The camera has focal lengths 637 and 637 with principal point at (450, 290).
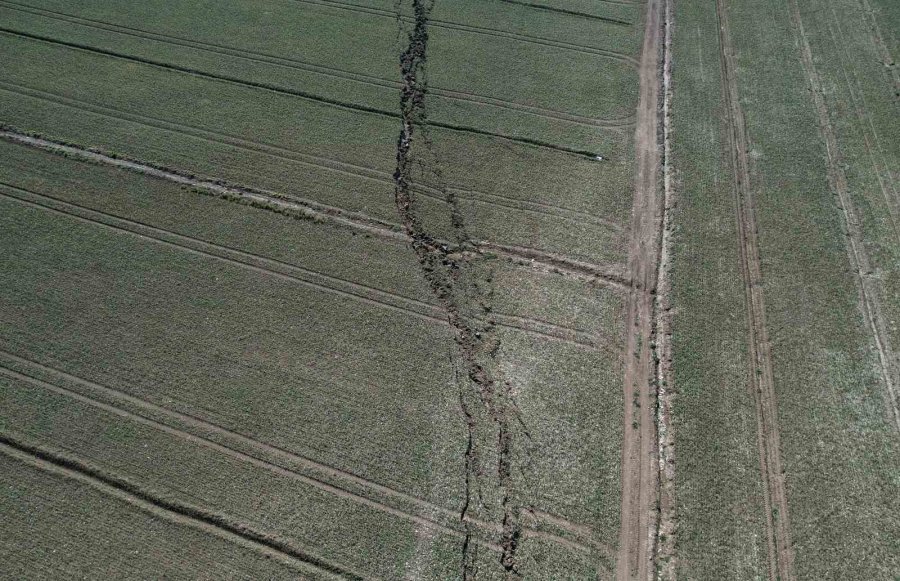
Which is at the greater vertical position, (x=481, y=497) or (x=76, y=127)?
(x=76, y=127)

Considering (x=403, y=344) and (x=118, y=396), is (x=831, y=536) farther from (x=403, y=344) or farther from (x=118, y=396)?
(x=118, y=396)

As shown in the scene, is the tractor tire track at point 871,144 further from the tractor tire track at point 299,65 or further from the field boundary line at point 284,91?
the field boundary line at point 284,91

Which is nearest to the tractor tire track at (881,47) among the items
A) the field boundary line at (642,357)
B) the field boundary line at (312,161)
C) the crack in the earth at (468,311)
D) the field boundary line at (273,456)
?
the field boundary line at (642,357)

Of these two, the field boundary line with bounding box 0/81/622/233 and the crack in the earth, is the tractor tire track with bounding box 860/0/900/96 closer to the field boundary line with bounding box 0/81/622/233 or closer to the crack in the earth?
the field boundary line with bounding box 0/81/622/233

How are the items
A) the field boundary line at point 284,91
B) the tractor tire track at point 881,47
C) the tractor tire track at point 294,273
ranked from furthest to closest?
the tractor tire track at point 881,47 < the field boundary line at point 284,91 < the tractor tire track at point 294,273

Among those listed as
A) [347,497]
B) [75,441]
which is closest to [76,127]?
[75,441]

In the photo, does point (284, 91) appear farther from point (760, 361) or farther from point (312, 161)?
point (760, 361)

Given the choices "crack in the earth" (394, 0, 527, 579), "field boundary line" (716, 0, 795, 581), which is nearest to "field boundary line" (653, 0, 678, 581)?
"field boundary line" (716, 0, 795, 581)
